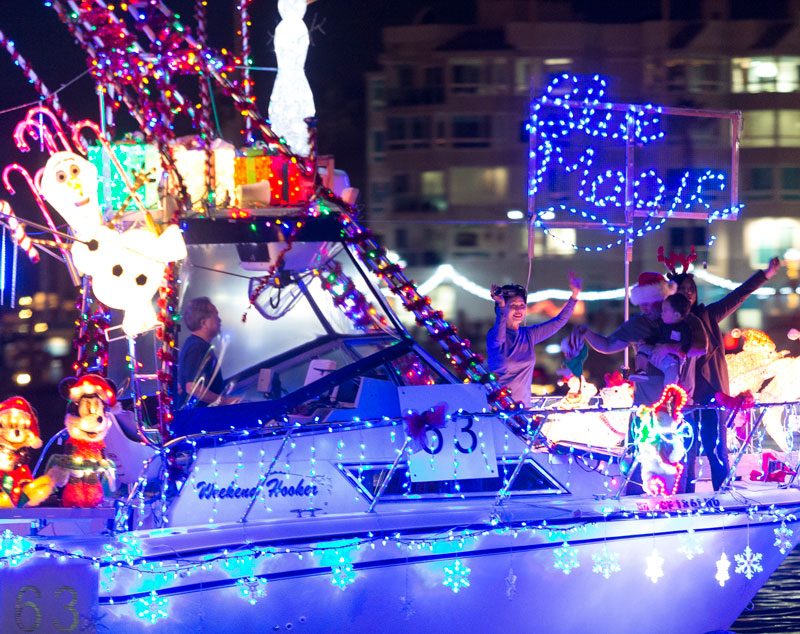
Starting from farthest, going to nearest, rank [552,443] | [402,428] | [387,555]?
[552,443] < [402,428] < [387,555]

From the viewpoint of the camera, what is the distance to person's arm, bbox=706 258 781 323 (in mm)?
5559

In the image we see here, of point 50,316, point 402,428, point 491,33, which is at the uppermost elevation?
point 491,33

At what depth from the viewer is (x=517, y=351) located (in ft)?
19.2

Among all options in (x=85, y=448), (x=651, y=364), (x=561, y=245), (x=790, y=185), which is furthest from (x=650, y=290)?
(x=790, y=185)

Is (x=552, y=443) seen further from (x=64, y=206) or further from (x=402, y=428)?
(x=64, y=206)

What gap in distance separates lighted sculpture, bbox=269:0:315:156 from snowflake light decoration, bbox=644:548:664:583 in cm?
294

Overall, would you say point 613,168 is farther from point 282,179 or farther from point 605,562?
point 605,562

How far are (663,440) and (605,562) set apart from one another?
0.71 meters

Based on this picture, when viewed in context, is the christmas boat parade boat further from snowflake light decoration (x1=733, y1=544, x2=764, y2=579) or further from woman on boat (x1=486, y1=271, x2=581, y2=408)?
woman on boat (x1=486, y1=271, x2=581, y2=408)

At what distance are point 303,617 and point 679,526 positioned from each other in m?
1.86

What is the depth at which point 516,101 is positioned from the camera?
24125 millimetres

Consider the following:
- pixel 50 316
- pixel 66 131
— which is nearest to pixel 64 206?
pixel 66 131

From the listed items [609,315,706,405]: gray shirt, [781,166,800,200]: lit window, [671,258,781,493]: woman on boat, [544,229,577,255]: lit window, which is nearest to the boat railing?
[671,258,781,493]: woman on boat

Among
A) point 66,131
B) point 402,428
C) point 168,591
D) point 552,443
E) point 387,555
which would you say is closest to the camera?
point 168,591
